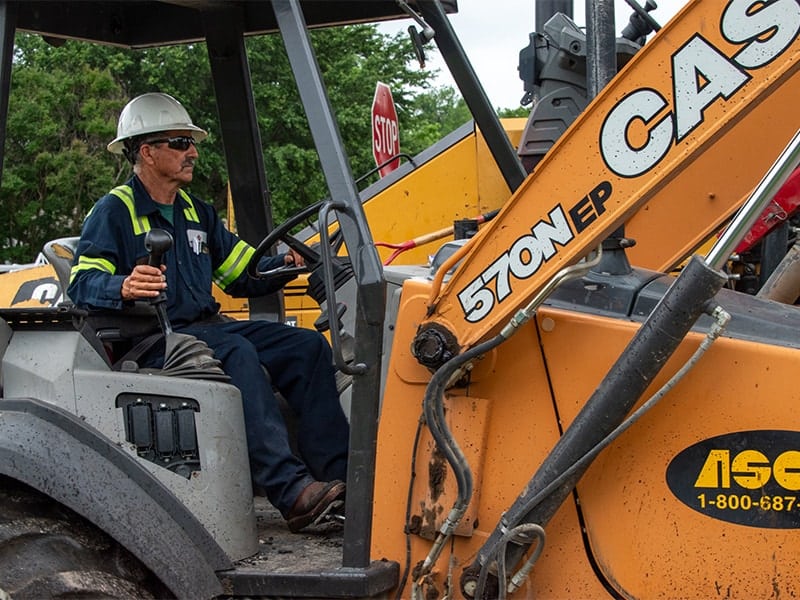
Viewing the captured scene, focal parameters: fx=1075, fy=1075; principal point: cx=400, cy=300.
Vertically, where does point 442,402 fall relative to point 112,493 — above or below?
above

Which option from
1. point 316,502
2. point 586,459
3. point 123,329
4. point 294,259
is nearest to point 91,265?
point 123,329

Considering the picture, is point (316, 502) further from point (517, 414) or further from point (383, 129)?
point (383, 129)

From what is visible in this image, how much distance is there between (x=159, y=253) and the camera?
9.89 ft

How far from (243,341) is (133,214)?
60 centimetres

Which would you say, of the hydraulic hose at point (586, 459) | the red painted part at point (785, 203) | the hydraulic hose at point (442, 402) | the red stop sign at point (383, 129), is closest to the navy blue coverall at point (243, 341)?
the hydraulic hose at point (442, 402)

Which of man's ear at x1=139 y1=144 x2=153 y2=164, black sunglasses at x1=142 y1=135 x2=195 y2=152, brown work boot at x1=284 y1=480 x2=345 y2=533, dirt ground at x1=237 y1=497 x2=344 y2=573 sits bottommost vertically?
dirt ground at x1=237 y1=497 x2=344 y2=573

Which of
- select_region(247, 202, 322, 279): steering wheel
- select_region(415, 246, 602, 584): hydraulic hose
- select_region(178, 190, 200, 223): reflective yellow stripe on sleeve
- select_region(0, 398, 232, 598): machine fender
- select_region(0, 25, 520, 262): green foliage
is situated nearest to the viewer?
select_region(415, 246, 602, 584): hydraulic hose

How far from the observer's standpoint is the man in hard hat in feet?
10.4

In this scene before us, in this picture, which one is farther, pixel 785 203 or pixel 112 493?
pixel 785 203

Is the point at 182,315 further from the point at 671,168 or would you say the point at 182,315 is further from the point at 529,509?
the point at 671,168

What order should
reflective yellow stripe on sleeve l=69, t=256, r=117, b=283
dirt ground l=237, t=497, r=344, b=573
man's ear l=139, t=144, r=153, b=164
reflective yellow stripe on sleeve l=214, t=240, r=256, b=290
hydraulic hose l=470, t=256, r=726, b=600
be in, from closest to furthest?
hydraulic hose l=470, t=256, r=726, b=600, dirt ground l=237, t=497, r=344, b=573, reflective yellow stripe on sleeve l=69, t=256, r=117, b=283, man's ear l=139, t=144, r=153, b=164, reflective yellow stripe on sleeve l=214, t=240, r=256, b=290

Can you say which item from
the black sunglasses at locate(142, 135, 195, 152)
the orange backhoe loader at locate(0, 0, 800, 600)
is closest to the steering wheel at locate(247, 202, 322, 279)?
the black sunglasses at locate(142, 135, 195, 152)

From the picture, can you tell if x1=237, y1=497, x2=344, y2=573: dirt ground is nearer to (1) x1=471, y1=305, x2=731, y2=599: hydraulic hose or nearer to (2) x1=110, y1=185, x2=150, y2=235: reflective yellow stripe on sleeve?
(1) x1=471, y1=305, x2=731, y2=599: hydraulic hose

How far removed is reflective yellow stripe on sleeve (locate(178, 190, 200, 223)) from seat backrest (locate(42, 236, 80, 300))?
39 cm
